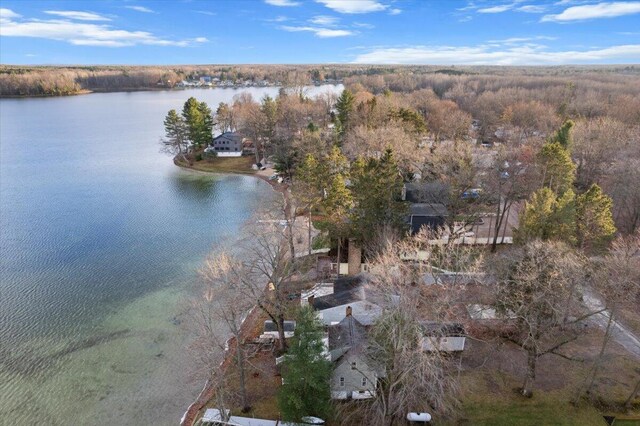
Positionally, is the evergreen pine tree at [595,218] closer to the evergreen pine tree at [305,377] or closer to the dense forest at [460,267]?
the dense forest at [460,267]

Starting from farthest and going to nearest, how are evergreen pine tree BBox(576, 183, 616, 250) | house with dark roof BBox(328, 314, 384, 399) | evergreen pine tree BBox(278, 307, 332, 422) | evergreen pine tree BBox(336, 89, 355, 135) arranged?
evergreen pine tree BBox(336, 89, 355, 135), evergreen pine tree BBox(576, 183, 616, 250), house with dark roof BBox(328, 314, 384, 399), evergreen pine tree BBox(278, 307, 332, 422)

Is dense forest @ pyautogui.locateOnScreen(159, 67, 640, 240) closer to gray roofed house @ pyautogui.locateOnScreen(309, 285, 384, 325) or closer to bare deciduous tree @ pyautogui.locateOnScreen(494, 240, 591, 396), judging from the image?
bare deciduous tree @ pyautogui.locateOnScreen(494, 240, 591, 396)

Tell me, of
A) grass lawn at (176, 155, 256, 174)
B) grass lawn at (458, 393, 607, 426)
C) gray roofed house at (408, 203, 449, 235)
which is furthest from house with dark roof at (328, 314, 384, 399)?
grass lawn at (176, 155, 256, 174)

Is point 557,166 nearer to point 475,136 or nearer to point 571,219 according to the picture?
point 571,219

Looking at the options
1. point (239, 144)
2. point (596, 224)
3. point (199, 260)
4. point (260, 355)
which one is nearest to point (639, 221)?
point (596, 224)

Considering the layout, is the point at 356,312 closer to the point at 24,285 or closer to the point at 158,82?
the point at 24,285

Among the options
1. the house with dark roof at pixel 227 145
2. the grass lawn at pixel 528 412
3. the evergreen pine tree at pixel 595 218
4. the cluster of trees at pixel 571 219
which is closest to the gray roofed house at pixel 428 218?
the cluster of trees at pixel 571 219
